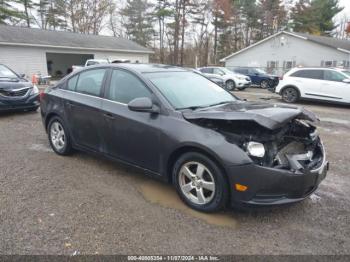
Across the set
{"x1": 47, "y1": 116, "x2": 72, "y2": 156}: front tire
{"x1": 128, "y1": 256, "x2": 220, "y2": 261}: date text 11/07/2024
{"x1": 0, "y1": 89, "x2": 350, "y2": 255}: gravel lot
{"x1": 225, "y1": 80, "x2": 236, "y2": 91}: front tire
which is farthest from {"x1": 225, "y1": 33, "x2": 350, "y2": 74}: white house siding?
{"x1": 128, "y1": 256, "x2": 220, "y2": 261}: date text 11/07/2024

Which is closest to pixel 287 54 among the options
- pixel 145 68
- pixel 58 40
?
pixel 58 40

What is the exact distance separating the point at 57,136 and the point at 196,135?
295 cm

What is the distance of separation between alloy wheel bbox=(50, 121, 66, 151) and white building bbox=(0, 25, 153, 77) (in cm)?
1874

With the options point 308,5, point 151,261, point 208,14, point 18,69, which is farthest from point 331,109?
point 308,5

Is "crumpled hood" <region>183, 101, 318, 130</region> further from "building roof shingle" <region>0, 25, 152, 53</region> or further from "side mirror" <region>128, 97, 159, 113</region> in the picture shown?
"building roof shingle" <region>0, 25, 152, 53</region>

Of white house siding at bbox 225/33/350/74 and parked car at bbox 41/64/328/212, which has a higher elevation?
white house siding at bbox 225/33/350/74

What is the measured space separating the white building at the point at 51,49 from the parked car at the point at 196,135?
19882mm

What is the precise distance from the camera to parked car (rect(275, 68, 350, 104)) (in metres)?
11.5

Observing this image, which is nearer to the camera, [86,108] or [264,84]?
[86,108]

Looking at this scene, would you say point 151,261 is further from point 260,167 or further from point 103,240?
point 260,167

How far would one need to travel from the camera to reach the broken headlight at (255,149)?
9.46 feet

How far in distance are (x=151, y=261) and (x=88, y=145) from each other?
234 cm

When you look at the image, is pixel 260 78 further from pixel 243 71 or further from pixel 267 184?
pixel 267 184

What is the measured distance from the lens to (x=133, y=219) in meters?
3.15
